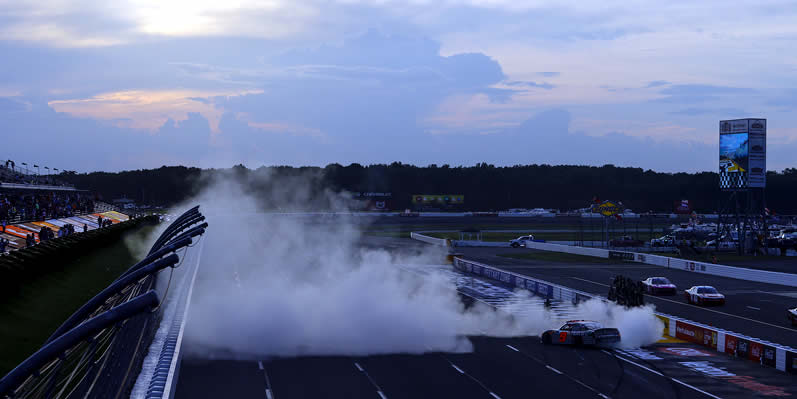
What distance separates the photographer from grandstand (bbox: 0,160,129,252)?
35.9m

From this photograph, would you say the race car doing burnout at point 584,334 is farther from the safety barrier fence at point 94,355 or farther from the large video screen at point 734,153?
the large video screen at point 734,153

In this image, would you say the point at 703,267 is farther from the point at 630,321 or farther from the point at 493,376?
the point at 493,376

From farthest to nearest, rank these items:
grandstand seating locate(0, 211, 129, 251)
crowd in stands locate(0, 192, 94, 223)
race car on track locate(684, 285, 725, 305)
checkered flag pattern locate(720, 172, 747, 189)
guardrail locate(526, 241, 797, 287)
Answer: checkered flag pattern locate(720, 172, 747, 189), guardrail locate(526, 241, 797, 287), crowd in stands locate(0, 192, 94, 223), race car on track locate(684, 285, 725, 305), grandstand seating locate(0, 211, 129, 251)

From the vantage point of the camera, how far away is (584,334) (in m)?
25.9

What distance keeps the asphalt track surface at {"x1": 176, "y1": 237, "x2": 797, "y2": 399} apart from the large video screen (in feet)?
144

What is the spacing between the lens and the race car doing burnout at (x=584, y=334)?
85.0 ft

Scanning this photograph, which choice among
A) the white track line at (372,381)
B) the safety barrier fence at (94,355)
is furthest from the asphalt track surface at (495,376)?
the safety barrier fence at (94,355)

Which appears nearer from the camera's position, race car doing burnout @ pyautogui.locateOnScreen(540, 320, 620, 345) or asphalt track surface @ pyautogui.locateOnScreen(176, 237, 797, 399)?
asphalt track surface @ pyautogui.locateOnScreen(176, 237, 797, 399)

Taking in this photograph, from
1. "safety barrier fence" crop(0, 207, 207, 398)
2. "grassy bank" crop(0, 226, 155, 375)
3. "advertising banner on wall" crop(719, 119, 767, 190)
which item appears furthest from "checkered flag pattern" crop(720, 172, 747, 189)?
"safety barrier fence" crop(0, 207, 207, 398)

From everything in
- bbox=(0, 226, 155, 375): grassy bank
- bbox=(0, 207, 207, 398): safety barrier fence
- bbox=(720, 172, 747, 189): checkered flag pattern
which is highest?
bbox=(720, 172, 747, 189): checkered flag pattern

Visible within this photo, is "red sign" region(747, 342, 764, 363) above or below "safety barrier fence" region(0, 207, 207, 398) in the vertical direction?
below

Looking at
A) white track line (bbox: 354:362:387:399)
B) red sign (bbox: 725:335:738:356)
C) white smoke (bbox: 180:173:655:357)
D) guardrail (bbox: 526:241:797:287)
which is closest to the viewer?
white track line (bbox: 354:362:387:399)

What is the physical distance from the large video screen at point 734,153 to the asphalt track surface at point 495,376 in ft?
144

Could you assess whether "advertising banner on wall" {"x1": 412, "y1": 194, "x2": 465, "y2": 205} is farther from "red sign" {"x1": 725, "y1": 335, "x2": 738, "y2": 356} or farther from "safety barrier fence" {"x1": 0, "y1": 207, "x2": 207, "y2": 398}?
"safety barrier fence" {"x1": 0, "y1": 207, "x2": 207, "y2": 398}
